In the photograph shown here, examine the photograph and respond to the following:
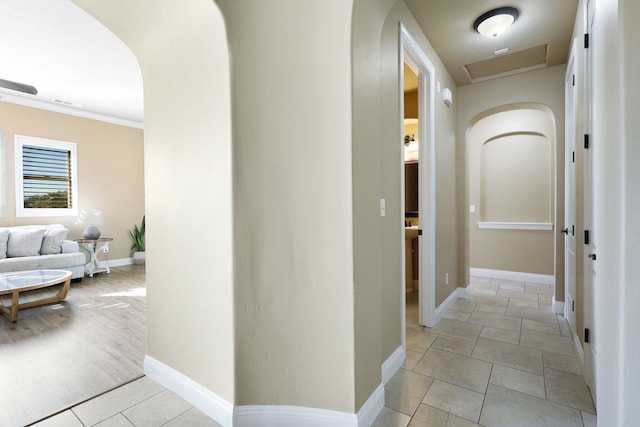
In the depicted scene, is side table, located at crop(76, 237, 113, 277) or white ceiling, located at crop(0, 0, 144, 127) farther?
side table, located at crop(76, 237, 113, 277)

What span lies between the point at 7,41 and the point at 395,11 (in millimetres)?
3877

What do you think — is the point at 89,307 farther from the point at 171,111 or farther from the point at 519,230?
the point at 519,230

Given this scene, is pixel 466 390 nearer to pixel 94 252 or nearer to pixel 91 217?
pixel 94 252

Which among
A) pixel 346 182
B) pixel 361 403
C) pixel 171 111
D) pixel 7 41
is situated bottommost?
pixel 361 403

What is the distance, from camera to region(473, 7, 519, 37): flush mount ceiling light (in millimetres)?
2297

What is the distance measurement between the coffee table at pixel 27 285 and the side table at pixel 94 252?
1273mm

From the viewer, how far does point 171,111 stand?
6.23 ft

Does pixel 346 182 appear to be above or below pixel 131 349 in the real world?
above

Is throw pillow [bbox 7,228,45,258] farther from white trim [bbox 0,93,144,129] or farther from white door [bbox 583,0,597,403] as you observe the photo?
white door [bbox 583,0,597,403]

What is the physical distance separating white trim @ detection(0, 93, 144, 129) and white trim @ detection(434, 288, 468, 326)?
6.43 m

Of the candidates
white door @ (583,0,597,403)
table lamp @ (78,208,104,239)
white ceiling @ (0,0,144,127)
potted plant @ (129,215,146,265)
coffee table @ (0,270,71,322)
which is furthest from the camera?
potted plant @ (129,215,146,265)

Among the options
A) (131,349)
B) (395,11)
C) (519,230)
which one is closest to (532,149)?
(519,230)

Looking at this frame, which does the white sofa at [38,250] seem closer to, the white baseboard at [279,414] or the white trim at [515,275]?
the white baseboard at [279,414]

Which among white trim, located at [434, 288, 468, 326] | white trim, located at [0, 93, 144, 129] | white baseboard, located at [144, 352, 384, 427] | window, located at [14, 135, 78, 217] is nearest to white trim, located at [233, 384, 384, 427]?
white baseboard, located at [144, 352, 384, 427]
